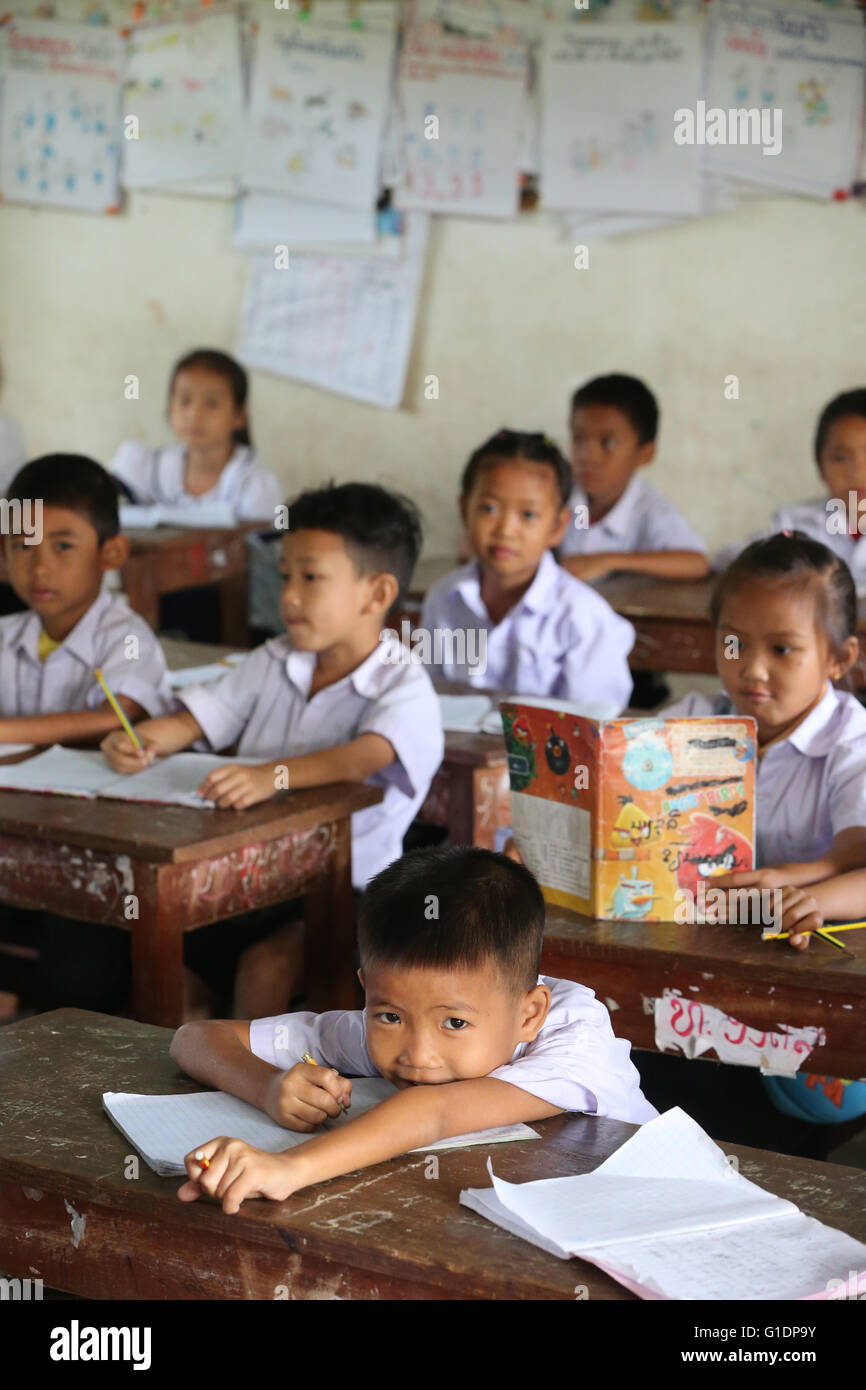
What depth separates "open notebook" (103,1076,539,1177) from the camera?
1.23 m

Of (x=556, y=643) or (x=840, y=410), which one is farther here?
(x=840, y=410)

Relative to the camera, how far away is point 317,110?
5.29 m

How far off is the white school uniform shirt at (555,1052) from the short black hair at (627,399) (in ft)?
10.3

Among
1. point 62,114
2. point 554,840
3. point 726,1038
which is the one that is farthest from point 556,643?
point 62,114

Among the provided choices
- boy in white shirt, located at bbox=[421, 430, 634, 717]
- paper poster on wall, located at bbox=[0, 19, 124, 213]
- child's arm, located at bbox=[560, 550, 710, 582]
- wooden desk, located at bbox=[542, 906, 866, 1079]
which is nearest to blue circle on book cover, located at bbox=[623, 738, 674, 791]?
wooden desk, located at bbox=[542, 906, 866, 1079]

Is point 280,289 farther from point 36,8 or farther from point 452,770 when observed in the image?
point 452,770

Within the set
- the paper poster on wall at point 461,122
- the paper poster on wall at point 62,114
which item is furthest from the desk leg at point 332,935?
the paper poster on wall at point 62,114

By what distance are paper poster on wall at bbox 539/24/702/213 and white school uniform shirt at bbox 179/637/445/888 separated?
2.63 metres

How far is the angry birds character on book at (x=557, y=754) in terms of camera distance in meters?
1.70

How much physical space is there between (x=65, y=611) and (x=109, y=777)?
570mm

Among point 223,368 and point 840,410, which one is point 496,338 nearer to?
point 223,368

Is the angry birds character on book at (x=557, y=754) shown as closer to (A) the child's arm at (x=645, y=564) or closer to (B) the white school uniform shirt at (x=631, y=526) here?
(A) the child's arm at (x=645, y=564)
